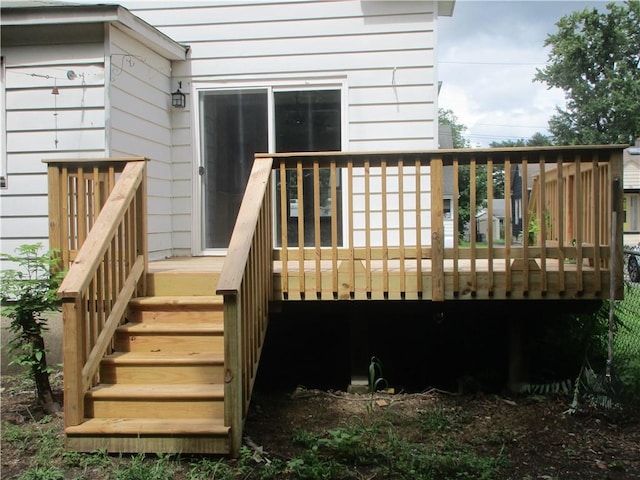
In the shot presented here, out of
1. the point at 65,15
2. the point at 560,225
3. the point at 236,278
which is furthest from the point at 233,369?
the point at 65,15

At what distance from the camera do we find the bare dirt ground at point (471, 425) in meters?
3.20

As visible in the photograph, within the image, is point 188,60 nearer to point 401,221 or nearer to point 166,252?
point 166,252

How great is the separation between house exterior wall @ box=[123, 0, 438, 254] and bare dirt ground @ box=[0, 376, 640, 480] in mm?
2270

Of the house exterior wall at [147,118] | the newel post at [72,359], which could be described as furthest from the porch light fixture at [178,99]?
the newel post at [72,359]

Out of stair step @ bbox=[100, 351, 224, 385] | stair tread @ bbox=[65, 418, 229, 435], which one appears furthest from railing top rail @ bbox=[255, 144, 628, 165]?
stair tread @ bbox=[65, 418, 229, 435]

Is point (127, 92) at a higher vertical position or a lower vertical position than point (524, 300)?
higher

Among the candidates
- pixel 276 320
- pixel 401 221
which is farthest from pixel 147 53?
pixel 401 221

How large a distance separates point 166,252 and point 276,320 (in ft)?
5.70

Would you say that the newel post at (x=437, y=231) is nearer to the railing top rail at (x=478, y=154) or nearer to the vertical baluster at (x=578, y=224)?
the railing top rail at (x=478, y=154)

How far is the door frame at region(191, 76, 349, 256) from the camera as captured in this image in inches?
243

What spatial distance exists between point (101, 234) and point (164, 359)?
0.88 metres

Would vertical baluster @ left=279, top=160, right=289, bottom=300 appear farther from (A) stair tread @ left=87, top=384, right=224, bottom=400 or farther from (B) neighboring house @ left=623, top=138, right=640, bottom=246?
(B) neighboring house @ left=623, top=138, right=640, bottom=246

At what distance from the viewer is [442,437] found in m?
3.61

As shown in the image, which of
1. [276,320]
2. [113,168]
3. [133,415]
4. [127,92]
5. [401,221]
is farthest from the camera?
[127,92]
